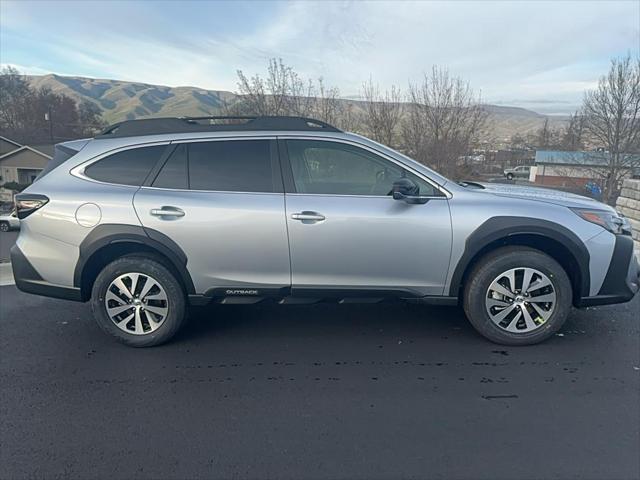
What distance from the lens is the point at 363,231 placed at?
3.21m

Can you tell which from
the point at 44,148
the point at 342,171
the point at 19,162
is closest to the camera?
the point at 342,171

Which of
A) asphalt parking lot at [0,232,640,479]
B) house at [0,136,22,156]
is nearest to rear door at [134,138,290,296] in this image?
asphalt parking lot at [0,232,640,479]

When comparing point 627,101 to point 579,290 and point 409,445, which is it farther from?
point 409,445

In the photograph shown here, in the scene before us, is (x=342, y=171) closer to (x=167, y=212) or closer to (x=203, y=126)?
(x=203, y=126)

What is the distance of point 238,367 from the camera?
3.11m

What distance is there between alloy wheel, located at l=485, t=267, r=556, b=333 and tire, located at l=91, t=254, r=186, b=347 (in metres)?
2.64

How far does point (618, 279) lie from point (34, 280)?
493 centimetres

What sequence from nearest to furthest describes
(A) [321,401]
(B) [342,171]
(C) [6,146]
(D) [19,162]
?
(A) [321,401] < (B) [342,171] < (D) [19,162] < (C) [6,146]

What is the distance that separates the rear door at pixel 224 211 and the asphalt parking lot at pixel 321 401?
66 cm

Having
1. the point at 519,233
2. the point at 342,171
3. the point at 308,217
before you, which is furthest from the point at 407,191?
the point at 519,233

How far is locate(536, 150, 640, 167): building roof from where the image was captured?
107 ft

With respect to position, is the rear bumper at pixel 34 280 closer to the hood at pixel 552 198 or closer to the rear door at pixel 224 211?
the rear door at pixel 224 211

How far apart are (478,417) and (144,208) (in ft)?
9.43

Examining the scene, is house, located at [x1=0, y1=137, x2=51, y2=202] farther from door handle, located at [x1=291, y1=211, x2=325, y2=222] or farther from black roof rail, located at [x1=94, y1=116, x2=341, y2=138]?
door handle, located at [x1=291, y1=211, x2=325, y2=222]
